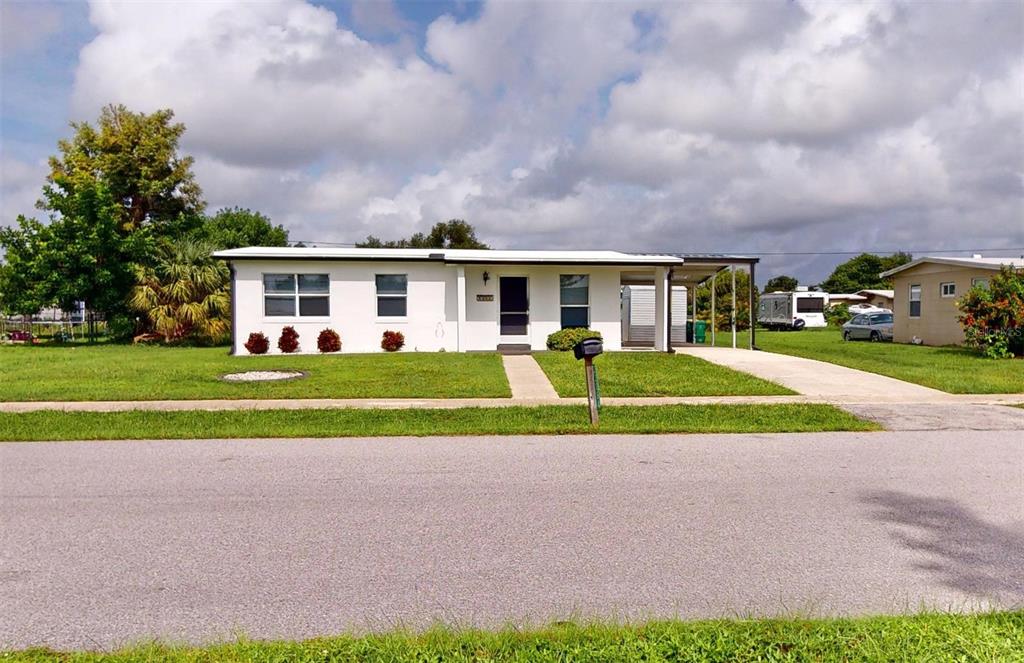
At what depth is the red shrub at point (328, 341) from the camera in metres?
19.2

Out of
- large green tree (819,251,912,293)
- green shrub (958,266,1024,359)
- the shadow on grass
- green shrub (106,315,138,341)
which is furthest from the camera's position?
large green tree (819,251,912,293)

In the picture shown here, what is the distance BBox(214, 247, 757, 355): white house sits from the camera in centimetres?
1927

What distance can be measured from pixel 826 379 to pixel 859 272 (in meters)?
87.1

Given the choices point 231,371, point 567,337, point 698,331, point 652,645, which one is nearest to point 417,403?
point 231,371

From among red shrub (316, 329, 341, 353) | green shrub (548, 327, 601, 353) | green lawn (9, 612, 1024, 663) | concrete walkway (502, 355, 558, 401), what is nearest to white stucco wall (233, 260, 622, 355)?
red shrub (316, 329, 341, 353)

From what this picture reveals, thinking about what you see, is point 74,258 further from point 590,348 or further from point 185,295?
point 590,348

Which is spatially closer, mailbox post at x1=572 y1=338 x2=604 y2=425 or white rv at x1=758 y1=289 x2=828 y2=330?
mailbox post at x1=572 y1=338 x2=604 y2=425

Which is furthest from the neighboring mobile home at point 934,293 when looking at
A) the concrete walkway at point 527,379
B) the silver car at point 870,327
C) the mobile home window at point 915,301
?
the concrete walkway at point 527,379

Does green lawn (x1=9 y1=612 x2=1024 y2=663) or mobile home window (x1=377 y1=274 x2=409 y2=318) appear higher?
mobile home window (x1=377 y1=274 x2=409 y2=318)

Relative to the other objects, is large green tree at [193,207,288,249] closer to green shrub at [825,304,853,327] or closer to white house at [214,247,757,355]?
white house at [214,247,757,355]

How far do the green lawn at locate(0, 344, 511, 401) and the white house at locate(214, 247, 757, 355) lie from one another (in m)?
1.66

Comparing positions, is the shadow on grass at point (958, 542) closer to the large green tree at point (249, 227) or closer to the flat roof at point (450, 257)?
the flat roof at point (450, 257)

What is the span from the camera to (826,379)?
13.7 m

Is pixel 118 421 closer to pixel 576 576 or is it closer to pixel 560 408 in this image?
pixel 560 408
